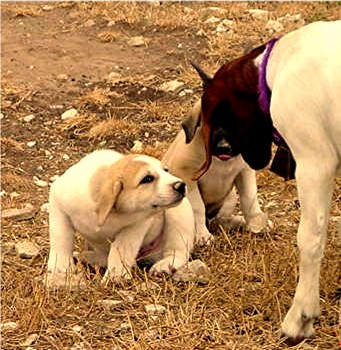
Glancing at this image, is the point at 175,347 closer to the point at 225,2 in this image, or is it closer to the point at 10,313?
the point at 10,313

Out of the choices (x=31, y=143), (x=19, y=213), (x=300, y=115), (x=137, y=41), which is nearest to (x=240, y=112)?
(x=300, y=115)

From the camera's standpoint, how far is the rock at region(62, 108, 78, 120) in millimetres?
7166

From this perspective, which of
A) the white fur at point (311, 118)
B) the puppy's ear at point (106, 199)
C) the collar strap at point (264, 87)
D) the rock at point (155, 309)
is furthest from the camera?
the puppy's ear at point (106, 199)

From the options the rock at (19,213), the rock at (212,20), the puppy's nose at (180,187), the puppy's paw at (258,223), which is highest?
the puppy's nose at (180,187)

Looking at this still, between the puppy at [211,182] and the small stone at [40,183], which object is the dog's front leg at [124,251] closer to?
the puppy at [211,182]

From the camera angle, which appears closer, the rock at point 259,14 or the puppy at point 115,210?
the puppy at point 115,210

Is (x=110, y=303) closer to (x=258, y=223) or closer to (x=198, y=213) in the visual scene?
(x=198, y=213)

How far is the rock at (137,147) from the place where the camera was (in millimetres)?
6340

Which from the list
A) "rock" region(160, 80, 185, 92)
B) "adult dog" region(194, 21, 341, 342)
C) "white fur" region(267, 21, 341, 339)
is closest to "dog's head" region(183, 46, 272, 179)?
"adult dog" region(194, 21, 341, 342)

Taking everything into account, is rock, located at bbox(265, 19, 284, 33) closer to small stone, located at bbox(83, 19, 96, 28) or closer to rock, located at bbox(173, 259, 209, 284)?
small stone, located at bbox(83, 19, 96, 28)

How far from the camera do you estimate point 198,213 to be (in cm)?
493

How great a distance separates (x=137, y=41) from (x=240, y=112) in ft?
17.0

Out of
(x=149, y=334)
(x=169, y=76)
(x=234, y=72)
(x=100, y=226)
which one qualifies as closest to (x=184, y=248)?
(x=100, y=226)

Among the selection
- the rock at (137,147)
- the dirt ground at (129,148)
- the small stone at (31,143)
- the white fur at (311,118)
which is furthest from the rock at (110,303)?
the small stone at (31,143)
